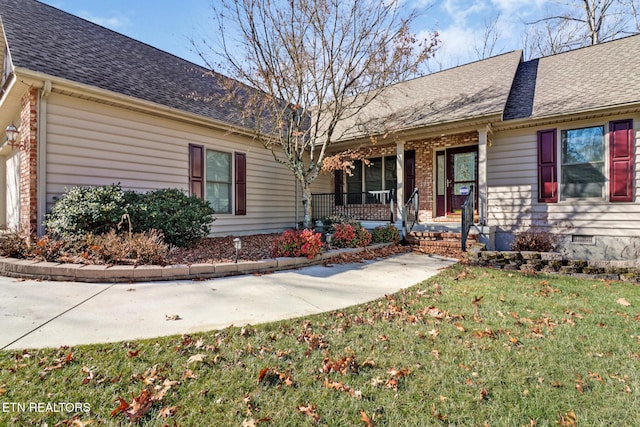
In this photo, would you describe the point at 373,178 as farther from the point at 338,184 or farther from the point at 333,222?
the point at 333,222

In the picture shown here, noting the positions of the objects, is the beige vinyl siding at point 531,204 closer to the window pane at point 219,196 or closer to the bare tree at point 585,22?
the window pane at point 219,196

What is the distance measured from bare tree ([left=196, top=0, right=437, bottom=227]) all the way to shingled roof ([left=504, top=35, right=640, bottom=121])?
9.94 feet

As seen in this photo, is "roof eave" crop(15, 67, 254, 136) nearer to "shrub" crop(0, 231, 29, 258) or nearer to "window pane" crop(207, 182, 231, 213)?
"window pane" crop(207, 182, 231, 213)

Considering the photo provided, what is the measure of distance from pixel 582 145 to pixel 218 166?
896 centimetres

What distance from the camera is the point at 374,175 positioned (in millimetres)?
10805

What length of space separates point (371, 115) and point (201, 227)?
657cm

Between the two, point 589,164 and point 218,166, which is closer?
point 589,164

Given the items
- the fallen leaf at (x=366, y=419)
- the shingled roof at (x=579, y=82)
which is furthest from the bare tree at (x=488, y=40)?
the fallen leaf at (x=366, y=419)

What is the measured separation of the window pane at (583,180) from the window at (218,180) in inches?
333

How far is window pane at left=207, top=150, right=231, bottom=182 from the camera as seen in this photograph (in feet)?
27.8

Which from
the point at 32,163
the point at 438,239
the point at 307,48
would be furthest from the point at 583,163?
the point at 32,163

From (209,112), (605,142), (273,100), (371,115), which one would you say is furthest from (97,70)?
(605,142)

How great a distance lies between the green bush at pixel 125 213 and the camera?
17.2 ft

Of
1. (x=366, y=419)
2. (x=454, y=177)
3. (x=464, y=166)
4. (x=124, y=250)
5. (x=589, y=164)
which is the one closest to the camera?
(x=366, y=419)
